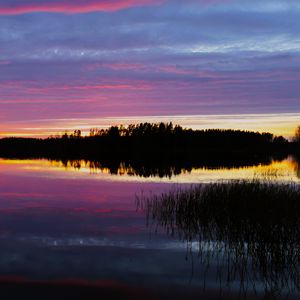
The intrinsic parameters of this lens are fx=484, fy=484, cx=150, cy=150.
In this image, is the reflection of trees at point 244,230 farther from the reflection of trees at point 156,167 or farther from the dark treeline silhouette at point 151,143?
the dark treeline silhouette at point 151,143

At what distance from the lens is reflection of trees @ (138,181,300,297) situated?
34.2 feet

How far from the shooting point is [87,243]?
43.8 feet

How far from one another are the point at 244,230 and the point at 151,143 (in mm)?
122694

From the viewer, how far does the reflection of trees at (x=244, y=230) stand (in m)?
10.4

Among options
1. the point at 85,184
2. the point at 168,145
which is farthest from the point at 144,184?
the point at 168,145

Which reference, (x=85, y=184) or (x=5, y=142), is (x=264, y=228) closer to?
(x=85, y=184)

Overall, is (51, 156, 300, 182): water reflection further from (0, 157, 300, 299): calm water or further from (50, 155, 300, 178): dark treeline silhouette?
(0, 157, 300, 299): calm water

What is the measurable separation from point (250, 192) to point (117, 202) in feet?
25.3

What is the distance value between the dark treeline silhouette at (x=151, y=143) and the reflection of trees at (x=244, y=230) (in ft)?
349

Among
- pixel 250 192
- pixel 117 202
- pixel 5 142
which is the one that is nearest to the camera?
pixel 250 192

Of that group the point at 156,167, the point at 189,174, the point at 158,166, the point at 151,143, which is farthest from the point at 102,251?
the point at 151,143

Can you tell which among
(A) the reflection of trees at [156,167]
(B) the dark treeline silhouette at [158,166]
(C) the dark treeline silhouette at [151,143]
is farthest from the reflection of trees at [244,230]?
(C) the dark treeline silhouette at [151,143]

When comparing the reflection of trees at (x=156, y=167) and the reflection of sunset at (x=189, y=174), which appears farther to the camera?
the reflection of trees at (x=156, y=167)

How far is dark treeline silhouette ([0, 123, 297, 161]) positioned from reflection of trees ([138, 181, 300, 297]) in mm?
106483
